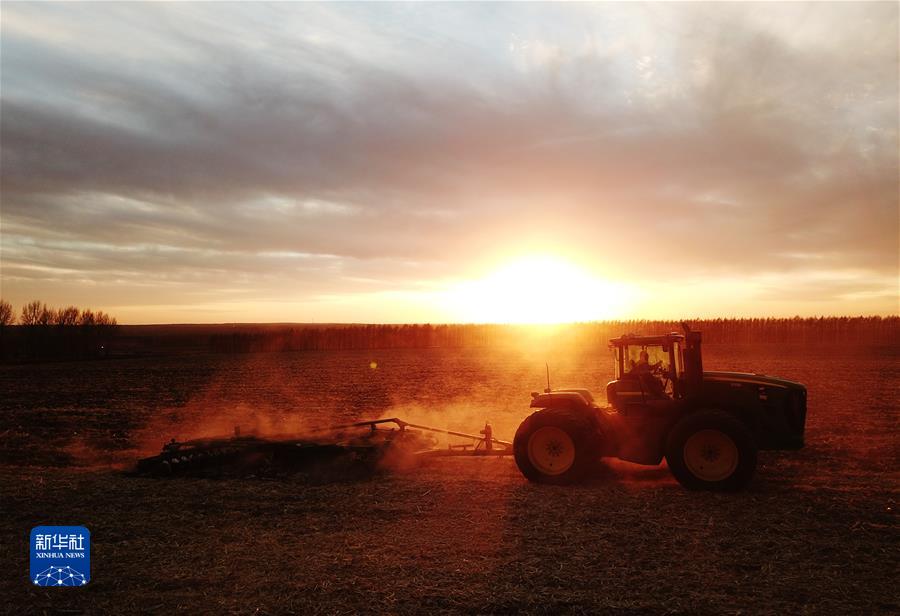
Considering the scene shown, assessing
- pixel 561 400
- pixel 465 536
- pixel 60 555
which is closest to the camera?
pixel 60 555

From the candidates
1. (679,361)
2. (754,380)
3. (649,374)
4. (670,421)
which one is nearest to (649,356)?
(649,374)

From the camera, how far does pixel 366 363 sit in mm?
43406

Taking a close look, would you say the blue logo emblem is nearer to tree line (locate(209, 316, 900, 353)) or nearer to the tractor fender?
the tractor fender

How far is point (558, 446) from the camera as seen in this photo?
11.0 m

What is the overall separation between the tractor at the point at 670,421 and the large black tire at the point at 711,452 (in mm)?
15

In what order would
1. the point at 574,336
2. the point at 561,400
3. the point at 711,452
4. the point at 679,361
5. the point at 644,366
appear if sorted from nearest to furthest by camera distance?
the point at 711,452, the point at 679,361, the point at 644,366, the point at 561,400, the point at 574,336

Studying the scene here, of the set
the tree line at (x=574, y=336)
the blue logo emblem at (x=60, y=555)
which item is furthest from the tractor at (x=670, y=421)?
the tree line at (x=574, y=336)

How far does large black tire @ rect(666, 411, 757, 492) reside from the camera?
9.93 metres

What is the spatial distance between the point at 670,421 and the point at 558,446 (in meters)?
1.99

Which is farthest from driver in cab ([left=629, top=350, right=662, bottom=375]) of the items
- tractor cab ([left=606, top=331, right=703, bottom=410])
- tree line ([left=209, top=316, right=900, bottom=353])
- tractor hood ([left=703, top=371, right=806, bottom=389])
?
tree line ([left=209, top=316, right=900, bottom=353])

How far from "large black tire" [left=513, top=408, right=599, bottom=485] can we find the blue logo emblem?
676 centimetres

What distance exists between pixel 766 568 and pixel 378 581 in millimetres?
4506

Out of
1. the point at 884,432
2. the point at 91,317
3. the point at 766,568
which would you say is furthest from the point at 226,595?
the point at 91,317

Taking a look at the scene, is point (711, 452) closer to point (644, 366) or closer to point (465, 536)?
point (644, 366)
